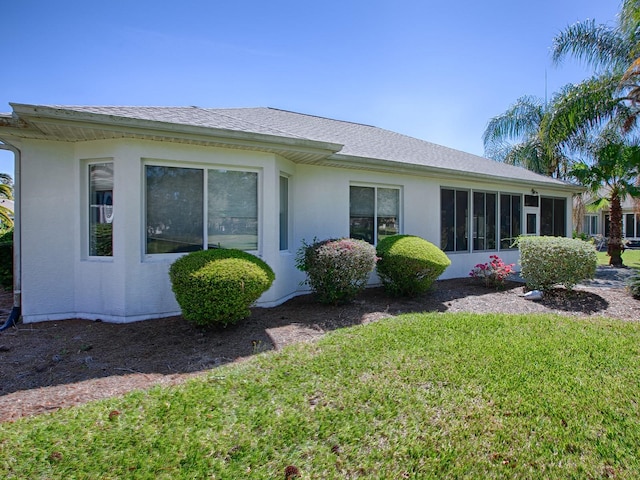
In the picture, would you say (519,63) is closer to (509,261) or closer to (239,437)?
(509,261)

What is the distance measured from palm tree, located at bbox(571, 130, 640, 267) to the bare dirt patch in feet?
26.0

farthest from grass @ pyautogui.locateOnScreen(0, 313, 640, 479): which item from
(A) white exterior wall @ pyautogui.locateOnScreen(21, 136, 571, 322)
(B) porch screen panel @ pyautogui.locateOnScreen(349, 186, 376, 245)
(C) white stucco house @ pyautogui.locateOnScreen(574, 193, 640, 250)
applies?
(C) white stucco house @ pyautogui.locateOnScreen(574, 193, 640, 250)

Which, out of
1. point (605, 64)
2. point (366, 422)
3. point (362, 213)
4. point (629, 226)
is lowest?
point (366, 422)

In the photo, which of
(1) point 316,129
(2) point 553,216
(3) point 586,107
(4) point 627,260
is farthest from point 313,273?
(4) point 627,260

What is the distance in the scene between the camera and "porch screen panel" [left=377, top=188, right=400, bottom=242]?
33.0 ft

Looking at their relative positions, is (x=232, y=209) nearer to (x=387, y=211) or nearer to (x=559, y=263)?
(x=387, y=211)

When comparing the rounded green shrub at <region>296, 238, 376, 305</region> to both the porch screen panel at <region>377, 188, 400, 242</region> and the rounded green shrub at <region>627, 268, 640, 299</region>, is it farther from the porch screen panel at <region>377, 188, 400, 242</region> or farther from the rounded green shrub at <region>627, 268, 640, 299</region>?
the rounded green shrub at <region>627, 268, 640, 299</region>

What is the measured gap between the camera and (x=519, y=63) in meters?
13.7

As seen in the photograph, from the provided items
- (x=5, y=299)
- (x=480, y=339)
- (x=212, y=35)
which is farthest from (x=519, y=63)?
(x=5, y=299)

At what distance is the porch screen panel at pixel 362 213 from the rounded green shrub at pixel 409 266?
54.3 inches

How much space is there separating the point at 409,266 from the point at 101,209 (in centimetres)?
655

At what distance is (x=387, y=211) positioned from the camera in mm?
10234

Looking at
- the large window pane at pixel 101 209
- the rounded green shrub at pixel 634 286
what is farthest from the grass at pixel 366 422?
the rounded green shrub at pixel 634 286

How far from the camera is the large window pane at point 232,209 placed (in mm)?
7059
